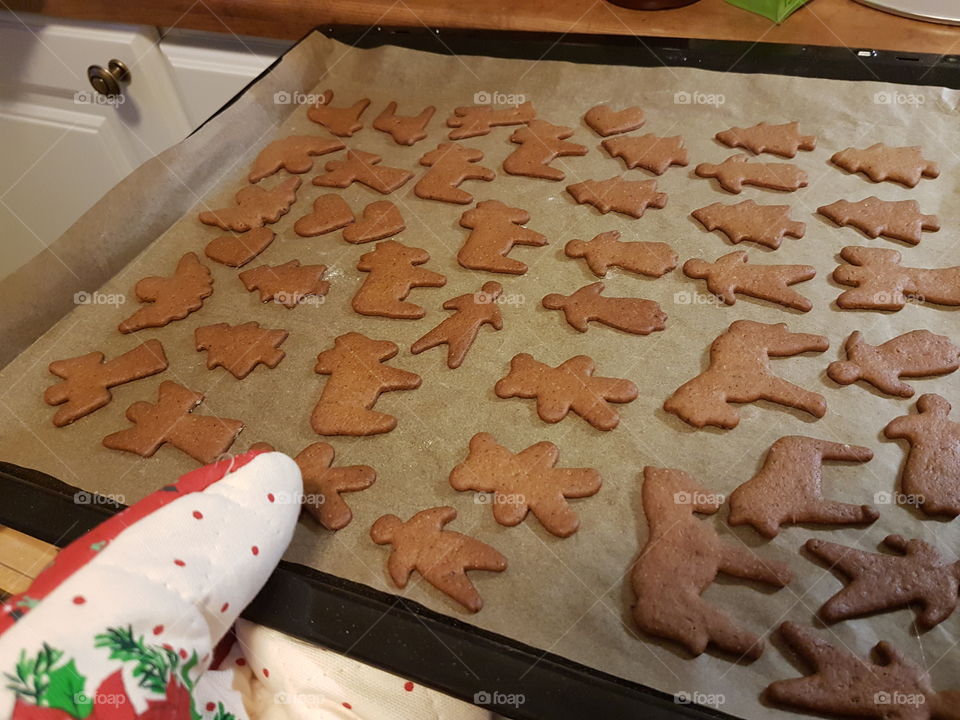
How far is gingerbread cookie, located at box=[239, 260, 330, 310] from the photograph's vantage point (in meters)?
1.50

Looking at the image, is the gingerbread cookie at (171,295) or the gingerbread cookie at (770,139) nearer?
the gingerbread cookie at (171,295)

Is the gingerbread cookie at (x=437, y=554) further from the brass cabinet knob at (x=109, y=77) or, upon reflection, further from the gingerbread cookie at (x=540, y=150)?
the brass cabinet knob at (x=109, y=77)

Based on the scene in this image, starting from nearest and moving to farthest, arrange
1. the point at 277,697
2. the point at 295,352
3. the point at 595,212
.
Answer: the point at 277,697, the point at 295,352, the point at 595,212

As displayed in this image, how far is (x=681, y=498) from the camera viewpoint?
1.12 m

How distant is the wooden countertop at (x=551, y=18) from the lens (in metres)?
1.74

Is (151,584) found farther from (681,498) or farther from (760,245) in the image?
(760,245)

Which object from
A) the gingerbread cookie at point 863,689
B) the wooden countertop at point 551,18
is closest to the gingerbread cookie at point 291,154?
the wooden countertop at point 551,18

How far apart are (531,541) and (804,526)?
38 centimetres

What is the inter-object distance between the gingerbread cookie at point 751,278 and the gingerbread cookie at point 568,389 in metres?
0.27

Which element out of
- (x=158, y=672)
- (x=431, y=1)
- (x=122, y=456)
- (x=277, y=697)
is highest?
(x=431, y=1)

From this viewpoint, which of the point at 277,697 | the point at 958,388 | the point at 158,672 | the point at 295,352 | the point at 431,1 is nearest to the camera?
the point at 158,672

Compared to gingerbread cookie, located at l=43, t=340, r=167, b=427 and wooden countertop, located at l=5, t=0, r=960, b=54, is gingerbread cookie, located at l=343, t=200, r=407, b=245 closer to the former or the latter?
gingerbread cookie, located at l=43, t=340, r=167, b=427

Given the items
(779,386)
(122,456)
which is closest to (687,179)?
(779,386)

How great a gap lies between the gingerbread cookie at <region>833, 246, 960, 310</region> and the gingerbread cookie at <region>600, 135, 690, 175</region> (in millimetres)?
417
